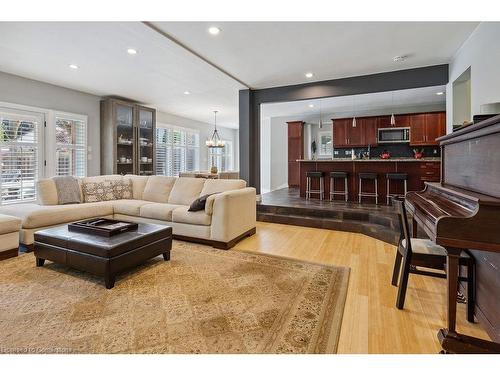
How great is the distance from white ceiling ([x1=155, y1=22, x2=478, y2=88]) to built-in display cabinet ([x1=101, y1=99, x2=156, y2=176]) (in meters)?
3.17

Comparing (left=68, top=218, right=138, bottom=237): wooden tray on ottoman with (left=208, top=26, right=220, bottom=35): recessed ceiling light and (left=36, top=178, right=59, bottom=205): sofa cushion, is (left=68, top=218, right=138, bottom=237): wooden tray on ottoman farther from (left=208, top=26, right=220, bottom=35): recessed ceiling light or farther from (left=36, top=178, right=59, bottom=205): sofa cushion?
(left=208, top=26, right=220, bottom=35): recessed ceiling light

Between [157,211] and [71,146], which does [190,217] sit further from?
[71,146]

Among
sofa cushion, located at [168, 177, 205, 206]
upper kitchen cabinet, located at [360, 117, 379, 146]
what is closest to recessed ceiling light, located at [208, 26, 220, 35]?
sofa cushion, located at [168, 177, 205, 206]

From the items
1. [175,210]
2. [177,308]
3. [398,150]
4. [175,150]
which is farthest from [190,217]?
[398,150]

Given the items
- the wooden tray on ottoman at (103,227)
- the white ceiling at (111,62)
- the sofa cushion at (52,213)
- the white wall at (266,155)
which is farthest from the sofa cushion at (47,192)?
the white wall at (266,155)

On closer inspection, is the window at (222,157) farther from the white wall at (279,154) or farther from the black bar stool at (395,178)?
the black bar stool at (395,178)

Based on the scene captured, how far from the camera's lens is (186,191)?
4613 mm

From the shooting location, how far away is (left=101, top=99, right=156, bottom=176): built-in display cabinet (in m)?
6.32

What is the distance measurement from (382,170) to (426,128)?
9.10ft

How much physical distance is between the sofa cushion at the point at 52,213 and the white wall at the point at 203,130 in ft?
15.2

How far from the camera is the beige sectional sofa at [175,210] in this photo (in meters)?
3.59

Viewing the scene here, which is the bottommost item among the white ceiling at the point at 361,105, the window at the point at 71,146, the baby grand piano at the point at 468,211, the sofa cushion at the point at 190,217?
the sofa cushion at the point at 190,217
